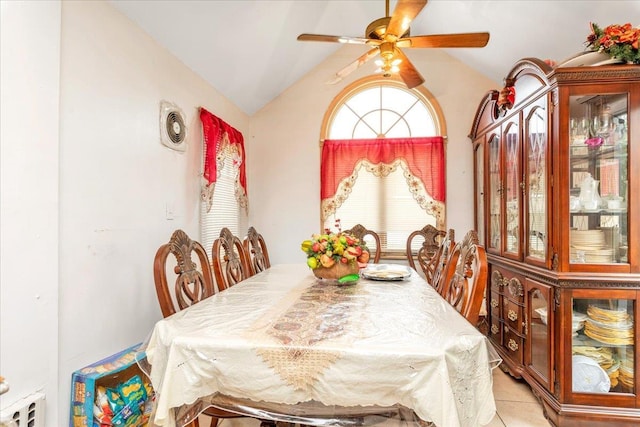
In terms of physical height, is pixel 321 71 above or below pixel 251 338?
above

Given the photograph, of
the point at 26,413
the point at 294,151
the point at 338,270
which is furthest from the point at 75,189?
the point at 294,151

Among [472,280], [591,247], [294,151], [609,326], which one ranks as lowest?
[609,326]

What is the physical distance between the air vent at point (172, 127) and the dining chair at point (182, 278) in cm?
96

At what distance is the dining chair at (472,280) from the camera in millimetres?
1503

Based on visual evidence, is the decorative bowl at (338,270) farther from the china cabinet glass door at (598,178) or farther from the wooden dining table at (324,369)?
the china cabinet glass door at (598,178)

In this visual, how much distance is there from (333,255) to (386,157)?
2.11 m

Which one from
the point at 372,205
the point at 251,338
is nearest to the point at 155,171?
the point at 251,338

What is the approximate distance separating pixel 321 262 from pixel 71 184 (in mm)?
1346

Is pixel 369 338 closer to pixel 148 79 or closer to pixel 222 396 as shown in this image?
pixel 222 396

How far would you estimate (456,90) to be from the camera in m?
3.83

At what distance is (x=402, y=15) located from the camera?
1743mm

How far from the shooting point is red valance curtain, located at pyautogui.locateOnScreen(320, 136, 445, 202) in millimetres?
3775

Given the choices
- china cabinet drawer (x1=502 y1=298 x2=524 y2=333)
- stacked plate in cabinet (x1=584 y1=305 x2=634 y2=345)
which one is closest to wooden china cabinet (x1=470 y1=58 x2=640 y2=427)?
stacked plate in cabinet (x1=584 y1=305 x2=634 y2=345)

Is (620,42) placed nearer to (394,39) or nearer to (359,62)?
(394,39)
